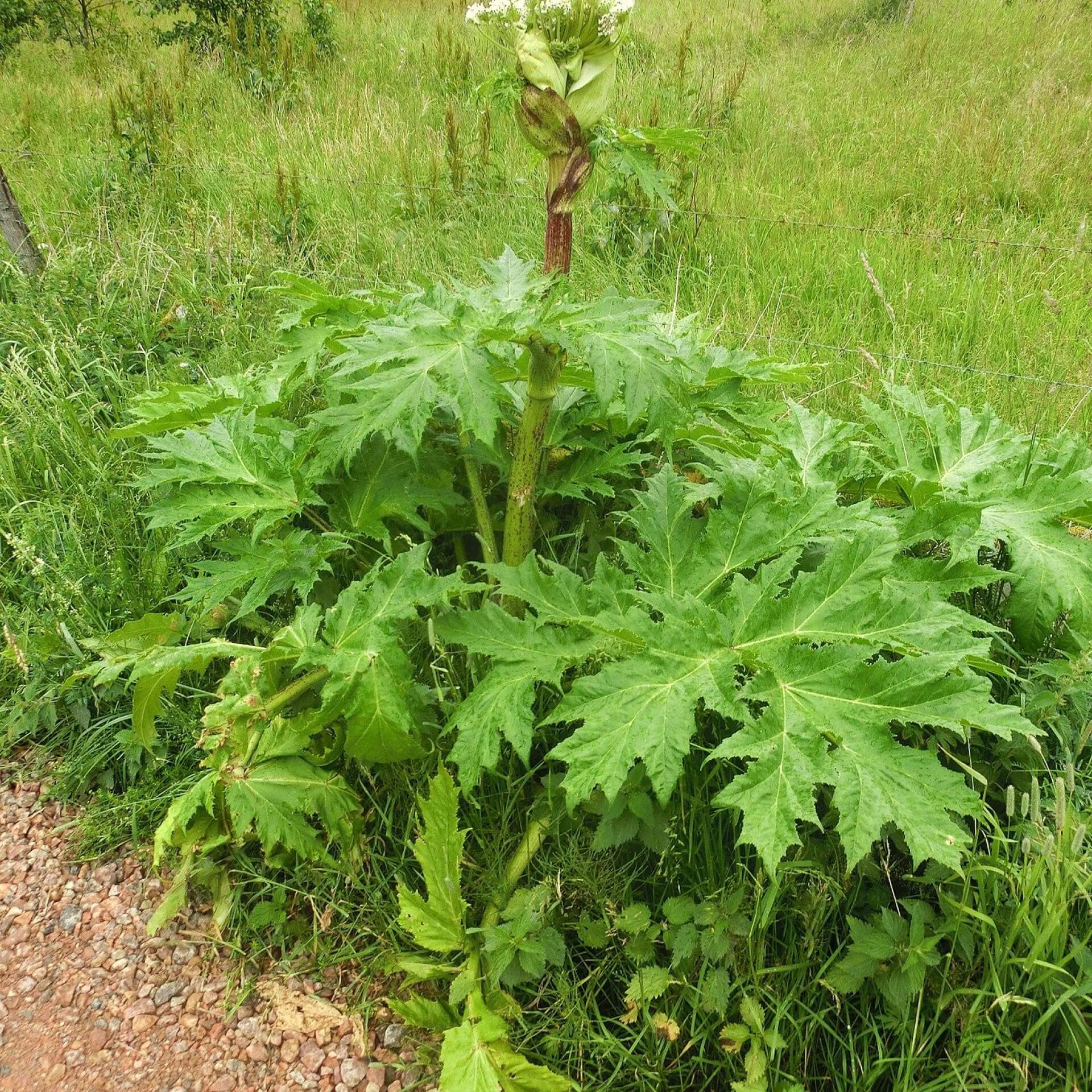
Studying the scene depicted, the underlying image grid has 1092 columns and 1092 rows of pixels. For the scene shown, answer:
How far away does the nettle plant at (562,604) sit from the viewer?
5.14ft

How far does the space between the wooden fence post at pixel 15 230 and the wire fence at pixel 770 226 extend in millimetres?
362

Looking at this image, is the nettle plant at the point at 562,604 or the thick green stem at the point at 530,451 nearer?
the nettle plant at the point at 562,604

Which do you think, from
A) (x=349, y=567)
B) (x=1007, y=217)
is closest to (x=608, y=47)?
(x=349, y=567)

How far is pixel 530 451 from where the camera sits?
207cm

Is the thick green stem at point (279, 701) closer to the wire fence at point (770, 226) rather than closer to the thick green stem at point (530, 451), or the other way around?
the thick green stem at point (530, 451)

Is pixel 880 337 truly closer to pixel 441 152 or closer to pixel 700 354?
pixel 700 354

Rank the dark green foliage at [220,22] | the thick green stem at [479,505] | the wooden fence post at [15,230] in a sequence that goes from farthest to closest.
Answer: the dark green foliage at [220,22]
the wooden fence post at [15,230]
the thick green stem at [479,505]

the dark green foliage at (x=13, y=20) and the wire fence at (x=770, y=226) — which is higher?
the dark green foliage at (x=13, y=20)

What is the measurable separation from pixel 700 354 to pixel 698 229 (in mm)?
2459

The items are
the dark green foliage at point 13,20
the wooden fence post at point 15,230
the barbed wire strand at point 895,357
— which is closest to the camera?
the barbed wire strand at point 895,357

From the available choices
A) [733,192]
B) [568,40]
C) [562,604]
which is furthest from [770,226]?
[562,604]

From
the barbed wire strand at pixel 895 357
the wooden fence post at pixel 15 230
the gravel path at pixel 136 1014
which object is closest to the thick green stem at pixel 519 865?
the gravel path at pixel 136 1014

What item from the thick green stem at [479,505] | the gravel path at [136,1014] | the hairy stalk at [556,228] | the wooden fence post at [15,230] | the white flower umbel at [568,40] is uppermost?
the white flower umbel at [568,40]

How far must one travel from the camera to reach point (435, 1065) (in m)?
1.83
